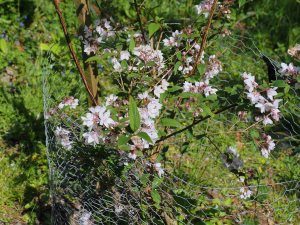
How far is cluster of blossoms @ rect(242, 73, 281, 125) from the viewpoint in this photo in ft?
5.44

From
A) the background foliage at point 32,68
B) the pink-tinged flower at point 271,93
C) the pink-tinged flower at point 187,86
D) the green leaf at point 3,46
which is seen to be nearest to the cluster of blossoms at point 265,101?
the pink-tinged flower at point 271,93

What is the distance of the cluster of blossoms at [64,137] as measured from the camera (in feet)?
6.39

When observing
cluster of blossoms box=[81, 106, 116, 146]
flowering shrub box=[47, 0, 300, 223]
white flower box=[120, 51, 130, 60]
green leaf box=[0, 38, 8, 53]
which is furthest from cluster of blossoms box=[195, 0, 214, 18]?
green leaf box=[0, 38, 8, 53]

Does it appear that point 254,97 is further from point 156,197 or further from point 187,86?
point 156,197

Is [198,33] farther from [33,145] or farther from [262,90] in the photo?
[33,145]

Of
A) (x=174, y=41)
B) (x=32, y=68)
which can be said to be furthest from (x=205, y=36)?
(x=32, y=68)

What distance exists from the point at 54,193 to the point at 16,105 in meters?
1.12

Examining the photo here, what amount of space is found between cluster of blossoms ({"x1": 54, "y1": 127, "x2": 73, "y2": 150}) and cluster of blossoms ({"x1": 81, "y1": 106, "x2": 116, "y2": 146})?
14.4 inches

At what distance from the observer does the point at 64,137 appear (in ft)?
6.41

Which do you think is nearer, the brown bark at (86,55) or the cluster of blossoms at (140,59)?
the cluster of blossoms at (140,59)

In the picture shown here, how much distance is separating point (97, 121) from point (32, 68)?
1.99 m

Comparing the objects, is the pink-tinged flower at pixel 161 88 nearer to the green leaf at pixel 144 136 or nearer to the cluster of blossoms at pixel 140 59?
the cluster of blossoms at pixel 140 59

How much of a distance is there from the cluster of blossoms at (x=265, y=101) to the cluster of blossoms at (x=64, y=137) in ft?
2.40

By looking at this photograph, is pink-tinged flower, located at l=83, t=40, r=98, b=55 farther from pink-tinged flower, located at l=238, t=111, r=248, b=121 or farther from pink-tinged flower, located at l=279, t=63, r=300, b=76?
pink-tinged flower, located at l=279, t=63, r=300, b=76
